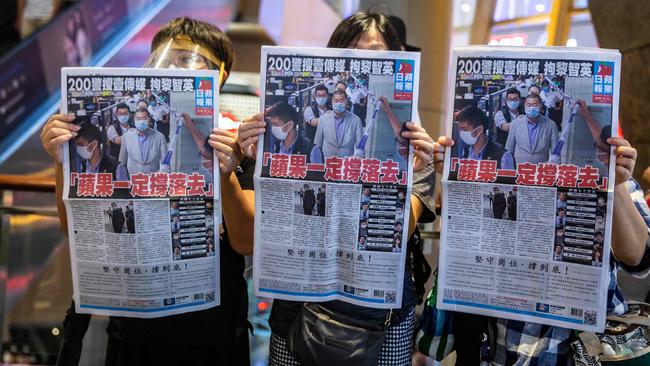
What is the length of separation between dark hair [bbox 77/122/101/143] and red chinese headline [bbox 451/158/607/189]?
0.85 metres

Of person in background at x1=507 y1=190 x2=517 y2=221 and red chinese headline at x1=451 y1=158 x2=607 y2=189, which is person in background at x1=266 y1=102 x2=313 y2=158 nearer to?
red chinese headline at x1=451 y1=158 x2=607 y2=189

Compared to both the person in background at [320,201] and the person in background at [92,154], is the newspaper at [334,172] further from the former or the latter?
the person in background at [92,154]

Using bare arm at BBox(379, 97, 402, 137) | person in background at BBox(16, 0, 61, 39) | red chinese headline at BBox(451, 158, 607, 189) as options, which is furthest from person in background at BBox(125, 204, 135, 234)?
person in background at BBox(16, 0, 61, 39)

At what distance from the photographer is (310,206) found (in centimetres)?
127

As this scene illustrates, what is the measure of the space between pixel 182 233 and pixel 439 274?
2.04ft

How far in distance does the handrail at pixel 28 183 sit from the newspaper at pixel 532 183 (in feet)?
5.30

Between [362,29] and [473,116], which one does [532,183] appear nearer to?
[473,116]

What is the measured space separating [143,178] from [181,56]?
1.30 ft

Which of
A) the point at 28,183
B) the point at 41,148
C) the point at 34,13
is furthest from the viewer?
the point at 34,13

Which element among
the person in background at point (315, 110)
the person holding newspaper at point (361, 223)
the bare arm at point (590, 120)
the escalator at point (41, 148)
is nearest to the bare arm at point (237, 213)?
the person holding newspaper at point (361, 223)

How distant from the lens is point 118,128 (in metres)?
1.33

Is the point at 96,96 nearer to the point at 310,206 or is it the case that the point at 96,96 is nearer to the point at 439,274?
the point at 310,206

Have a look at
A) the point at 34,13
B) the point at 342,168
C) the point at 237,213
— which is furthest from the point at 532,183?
the point at 34,13

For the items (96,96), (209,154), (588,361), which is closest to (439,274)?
(588,361)
